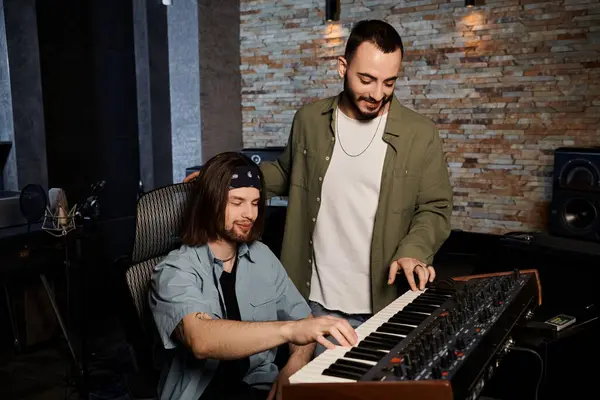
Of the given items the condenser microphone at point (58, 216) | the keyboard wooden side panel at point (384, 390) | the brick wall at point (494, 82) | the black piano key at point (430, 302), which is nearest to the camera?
the keyboard wooden side panel at point (384, 390)

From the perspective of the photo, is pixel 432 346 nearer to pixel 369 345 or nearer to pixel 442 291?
pixel 369 345

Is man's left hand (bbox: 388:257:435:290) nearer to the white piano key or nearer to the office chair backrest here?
the white piano key

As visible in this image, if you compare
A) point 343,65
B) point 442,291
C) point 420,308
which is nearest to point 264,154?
point 343,65

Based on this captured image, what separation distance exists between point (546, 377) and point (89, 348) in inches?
116

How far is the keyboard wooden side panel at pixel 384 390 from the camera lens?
1128 mm

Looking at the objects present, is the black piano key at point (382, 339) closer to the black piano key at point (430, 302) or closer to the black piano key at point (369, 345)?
the black piano key at point (369, 345)

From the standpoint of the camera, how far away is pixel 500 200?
4879 millimetres

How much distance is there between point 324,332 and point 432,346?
0.80 feet

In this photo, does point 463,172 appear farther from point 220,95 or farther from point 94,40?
point 94,40

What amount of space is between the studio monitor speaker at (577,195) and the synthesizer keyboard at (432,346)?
2182 mm

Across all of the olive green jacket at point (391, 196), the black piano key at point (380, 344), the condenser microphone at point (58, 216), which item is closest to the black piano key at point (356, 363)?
the black piano key at point (380, 344)

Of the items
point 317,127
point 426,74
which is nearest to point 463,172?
point 426,74

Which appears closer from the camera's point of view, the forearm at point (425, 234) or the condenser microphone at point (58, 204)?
the forearm at point (425, 234)

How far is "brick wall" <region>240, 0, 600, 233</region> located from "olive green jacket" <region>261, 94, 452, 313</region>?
2814 mm
